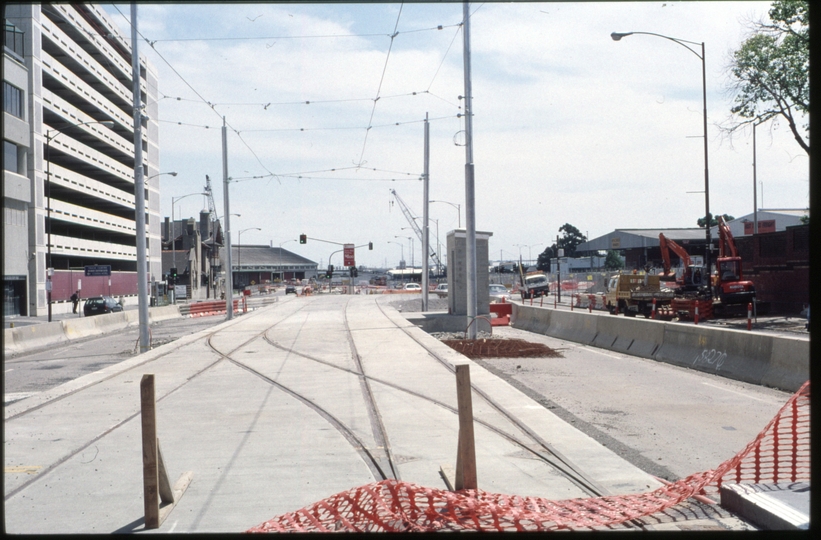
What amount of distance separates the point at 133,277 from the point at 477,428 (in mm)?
73958

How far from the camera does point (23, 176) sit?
46781mm

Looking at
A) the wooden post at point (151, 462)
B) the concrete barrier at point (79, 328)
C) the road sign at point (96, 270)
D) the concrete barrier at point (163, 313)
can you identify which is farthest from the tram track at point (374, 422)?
the road sign at point (96, 270)

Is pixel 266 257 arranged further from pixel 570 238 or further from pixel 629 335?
pixel 629 335

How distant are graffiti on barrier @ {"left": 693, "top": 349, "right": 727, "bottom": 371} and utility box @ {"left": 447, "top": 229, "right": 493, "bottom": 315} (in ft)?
47.3

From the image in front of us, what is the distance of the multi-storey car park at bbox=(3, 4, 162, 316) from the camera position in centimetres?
4712

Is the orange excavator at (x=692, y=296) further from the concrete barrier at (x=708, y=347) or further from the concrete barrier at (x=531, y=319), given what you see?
the concrete barrier at (x=708, y=347)

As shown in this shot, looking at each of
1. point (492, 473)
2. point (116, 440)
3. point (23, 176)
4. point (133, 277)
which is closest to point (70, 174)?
point (23, 176)

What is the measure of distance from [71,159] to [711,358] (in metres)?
56.2

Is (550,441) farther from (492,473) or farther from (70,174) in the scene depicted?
(70,174)

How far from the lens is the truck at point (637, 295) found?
34.5 meters

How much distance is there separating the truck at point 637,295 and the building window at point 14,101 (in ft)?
114

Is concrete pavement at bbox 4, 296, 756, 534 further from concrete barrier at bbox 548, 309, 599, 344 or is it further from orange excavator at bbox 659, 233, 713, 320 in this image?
orange excavator at bbox 659, 233, 713, 320

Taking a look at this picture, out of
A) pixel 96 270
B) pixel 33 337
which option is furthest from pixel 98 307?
pixel 33 337

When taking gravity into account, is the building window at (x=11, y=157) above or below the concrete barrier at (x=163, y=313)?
above
